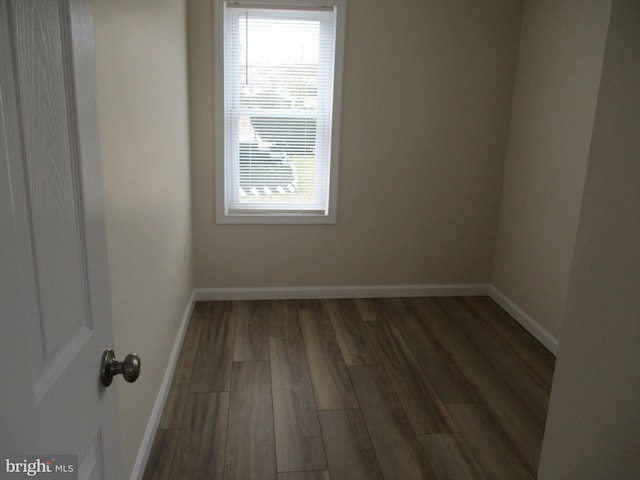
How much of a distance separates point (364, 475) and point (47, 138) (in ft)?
6.13

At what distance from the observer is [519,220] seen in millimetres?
3725

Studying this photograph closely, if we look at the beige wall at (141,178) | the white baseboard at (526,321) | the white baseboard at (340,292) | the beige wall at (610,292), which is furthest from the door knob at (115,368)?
the white baseboard at (340,292)

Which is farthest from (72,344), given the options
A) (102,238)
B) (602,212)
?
(602,212)

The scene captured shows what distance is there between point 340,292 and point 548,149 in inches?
69.9

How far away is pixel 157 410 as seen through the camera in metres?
2.40

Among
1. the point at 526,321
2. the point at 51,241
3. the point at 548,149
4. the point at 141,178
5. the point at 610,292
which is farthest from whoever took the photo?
the point at 526,321

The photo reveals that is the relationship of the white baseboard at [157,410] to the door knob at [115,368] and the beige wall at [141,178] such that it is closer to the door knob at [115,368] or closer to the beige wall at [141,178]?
the beige wall at [141,178]

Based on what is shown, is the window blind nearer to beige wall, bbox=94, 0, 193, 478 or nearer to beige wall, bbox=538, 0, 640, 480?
beige wall, bbox=94, 0, 193, 478

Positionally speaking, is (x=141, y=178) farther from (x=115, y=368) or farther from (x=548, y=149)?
(x=548, y=149)

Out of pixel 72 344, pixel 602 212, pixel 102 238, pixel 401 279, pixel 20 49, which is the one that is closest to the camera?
pixel 20 49

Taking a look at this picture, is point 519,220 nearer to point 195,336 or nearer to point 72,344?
point 195,336

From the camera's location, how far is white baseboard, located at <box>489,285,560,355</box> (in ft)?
10.8

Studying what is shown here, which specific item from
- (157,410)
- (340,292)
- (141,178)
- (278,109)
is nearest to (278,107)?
(278,109)

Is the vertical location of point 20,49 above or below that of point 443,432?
above
